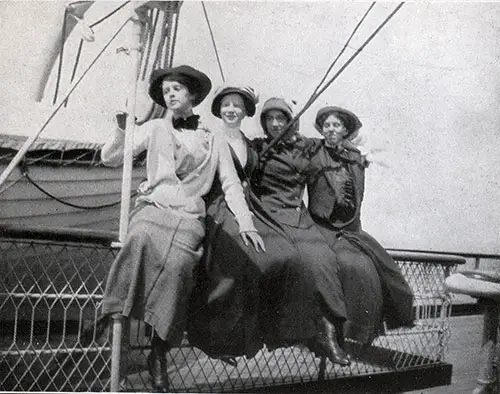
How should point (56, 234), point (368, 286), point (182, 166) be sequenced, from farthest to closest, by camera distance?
point (368, 286), point (182, 166), point (56, 234)

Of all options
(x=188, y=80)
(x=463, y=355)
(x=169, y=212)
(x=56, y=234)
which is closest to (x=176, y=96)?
(x=188, y=80)

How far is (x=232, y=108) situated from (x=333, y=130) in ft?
1.58

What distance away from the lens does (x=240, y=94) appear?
74.0 inches

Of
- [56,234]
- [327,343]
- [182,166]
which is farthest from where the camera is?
[327,343]

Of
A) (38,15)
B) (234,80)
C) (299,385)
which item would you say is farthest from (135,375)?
(38,15)

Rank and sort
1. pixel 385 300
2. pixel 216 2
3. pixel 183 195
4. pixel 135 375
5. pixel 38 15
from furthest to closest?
pixel 38 15 → pixel 216 2 → pixel 385 300 → pixel 135 375 → pixel 183 195

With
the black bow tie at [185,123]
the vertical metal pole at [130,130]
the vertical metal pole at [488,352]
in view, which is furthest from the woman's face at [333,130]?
the vertical metal pole at [488,352]

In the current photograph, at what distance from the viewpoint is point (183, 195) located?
5.43 ft

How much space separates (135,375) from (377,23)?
1.64 meters

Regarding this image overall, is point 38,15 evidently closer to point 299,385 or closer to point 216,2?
point 216,2

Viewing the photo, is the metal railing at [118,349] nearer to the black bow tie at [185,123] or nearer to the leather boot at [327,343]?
the leather boot at [327,343]

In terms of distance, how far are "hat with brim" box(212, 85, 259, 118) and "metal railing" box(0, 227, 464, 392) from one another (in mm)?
656

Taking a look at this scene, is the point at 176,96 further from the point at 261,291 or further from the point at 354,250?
the point at 354,250

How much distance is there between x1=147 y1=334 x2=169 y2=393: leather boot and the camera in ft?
5.14
